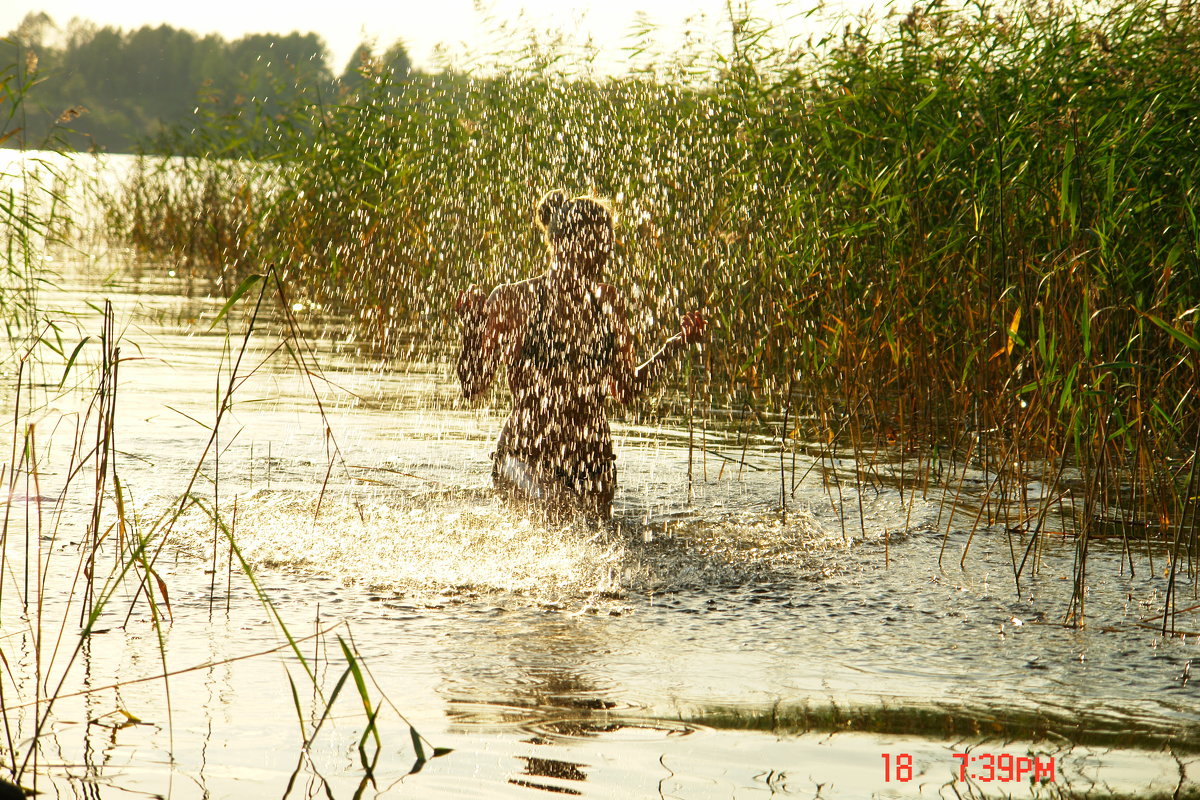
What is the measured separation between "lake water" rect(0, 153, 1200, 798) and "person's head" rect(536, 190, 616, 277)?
1.08 metres

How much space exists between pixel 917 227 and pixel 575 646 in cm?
313

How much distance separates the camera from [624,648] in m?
3.69

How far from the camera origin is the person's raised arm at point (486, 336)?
543 cm

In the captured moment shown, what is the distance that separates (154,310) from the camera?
40.7 feet

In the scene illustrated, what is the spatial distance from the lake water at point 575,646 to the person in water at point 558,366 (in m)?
0.22

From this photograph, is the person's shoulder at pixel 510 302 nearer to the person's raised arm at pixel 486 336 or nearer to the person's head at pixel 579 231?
the person's raised arm at pixel 486 336

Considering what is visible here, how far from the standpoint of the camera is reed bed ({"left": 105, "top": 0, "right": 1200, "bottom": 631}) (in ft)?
15.9

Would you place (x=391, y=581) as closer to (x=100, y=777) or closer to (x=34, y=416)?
(x=100, y=777)

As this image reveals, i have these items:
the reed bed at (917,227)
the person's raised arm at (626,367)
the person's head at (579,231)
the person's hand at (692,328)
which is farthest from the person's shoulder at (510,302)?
the reed bed at (917,227)

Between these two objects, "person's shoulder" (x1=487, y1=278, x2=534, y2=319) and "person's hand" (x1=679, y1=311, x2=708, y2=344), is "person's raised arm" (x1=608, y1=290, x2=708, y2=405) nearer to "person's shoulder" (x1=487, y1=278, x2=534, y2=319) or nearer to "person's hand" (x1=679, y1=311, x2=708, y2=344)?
"person's hand" (x1=679, y1=311, x2=708, y2=344)

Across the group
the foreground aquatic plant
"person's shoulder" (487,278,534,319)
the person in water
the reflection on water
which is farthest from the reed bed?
the foreground aquatic plant

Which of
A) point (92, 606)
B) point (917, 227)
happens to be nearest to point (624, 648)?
point (92, 606)
